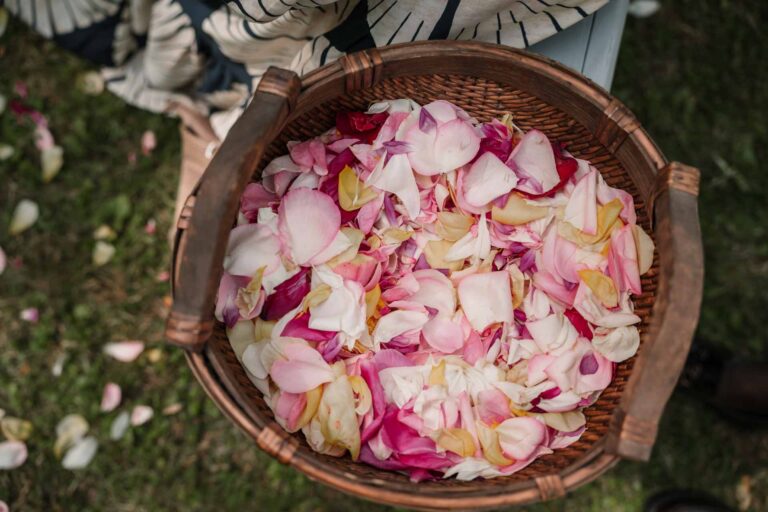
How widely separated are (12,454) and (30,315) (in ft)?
1.02

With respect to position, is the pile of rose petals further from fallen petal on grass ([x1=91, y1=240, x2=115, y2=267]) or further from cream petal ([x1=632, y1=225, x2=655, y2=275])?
fallen petal on grass ([x1=91, y1=240, x2=115, y2=267])

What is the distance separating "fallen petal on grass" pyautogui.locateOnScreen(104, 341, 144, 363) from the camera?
1559 mm

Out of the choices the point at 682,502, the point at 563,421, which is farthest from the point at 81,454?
the point at 682,502

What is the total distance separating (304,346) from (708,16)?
1.55m

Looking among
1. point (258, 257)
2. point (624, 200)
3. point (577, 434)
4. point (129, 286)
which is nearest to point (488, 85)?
point (624, 200)

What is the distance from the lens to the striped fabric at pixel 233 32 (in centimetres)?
100

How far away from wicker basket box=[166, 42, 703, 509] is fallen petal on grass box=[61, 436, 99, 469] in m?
0.73

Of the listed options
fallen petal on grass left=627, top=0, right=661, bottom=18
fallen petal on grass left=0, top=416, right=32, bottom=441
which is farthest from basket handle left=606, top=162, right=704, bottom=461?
fallen petal on grass left=0, top=416, right=32, bottom=441

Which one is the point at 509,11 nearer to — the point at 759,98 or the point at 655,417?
the point at 655,417

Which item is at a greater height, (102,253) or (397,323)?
(397,323)

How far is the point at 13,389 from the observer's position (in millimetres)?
1526

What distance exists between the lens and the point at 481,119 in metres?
1.09

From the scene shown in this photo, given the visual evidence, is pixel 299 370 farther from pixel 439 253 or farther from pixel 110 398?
pixel 110 398

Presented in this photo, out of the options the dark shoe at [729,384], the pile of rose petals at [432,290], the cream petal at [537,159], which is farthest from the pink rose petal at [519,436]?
the dark shoe at [729,384]
